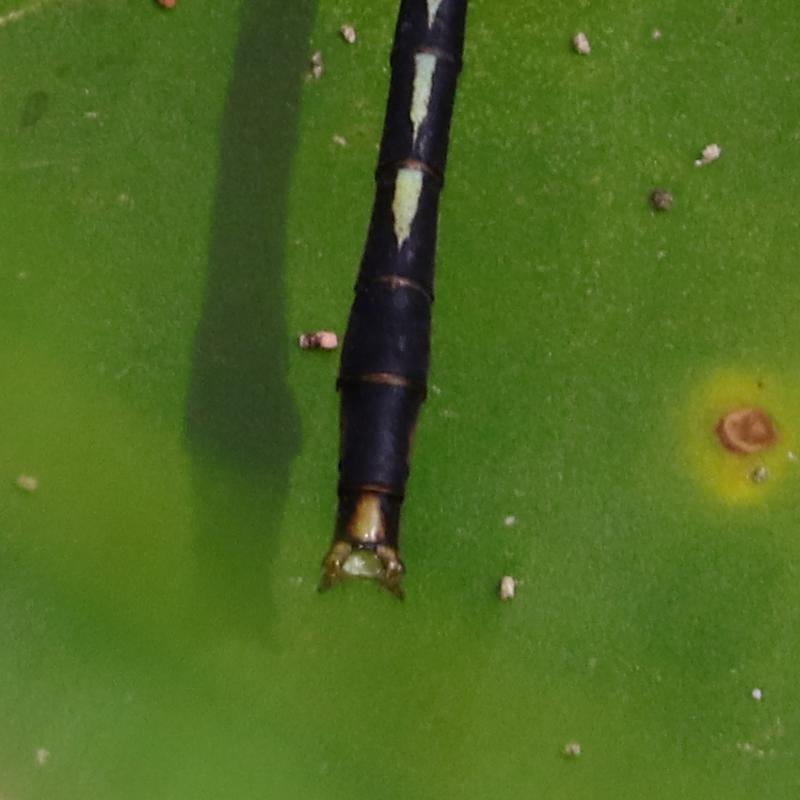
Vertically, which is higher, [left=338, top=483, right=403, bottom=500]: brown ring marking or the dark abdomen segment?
the dark abdomen segment

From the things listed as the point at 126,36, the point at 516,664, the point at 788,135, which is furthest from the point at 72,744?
the point at 788,135

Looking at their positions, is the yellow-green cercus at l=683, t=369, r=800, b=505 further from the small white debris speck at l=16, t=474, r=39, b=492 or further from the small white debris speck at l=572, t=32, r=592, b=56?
the small white debris speck at l=16, t=474, r=39, b=492

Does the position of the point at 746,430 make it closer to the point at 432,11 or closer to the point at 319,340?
the point at 319,340

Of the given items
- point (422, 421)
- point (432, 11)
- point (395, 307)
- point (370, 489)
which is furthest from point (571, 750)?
point (432, 11)

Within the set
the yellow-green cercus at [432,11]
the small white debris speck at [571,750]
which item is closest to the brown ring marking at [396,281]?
the yellow-green cercus at [432,11]

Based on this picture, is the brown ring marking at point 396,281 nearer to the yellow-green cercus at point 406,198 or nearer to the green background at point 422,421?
the yellow-green cercus at point 406,198

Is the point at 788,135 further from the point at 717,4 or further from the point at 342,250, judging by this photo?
the point at 342,250

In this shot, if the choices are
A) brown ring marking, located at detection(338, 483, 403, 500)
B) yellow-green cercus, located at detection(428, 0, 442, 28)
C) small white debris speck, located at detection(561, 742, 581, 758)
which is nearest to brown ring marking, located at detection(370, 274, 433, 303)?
brown ring marking, located at detection(338, 483, 403, 500)
